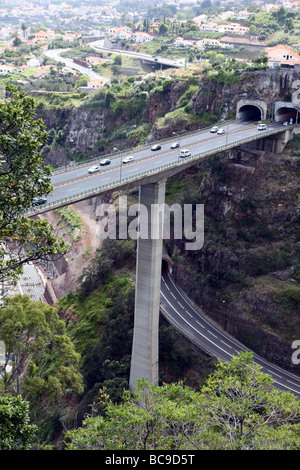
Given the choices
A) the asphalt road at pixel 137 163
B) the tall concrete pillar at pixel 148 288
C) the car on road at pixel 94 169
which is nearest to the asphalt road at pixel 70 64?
the asphalt road at pixel 137 163

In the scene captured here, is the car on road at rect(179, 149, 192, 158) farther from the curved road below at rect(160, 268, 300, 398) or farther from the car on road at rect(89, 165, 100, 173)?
the curved road below at rect(160, 268, 300, 398)

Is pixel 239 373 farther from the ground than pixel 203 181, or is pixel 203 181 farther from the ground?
pixel 203 181

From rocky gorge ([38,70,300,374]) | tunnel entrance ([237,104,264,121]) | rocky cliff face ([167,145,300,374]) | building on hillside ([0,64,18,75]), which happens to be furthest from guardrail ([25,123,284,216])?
building on hillside ([0,64,18,75])

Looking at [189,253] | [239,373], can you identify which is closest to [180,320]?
[189,253]

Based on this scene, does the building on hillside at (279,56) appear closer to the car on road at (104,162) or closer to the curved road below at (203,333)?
the curved road below at (203,333)

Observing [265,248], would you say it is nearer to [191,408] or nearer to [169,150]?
[169,150]

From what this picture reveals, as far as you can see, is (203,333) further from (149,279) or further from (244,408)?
(244,408)
